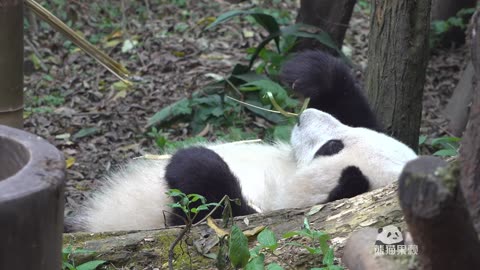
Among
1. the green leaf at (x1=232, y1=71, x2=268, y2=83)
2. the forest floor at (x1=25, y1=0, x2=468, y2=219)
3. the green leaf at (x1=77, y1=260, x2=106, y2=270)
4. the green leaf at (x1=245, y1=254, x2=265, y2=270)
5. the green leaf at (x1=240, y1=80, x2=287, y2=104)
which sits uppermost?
the green leaf at (x1=245, y1=254, x2=265, y2=270)

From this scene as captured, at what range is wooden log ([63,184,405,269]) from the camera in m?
2.65

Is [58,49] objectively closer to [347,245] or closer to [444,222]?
[347,245]

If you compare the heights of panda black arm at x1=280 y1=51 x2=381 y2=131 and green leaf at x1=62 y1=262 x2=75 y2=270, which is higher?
panda black arm at x1=280 y1=51 x2=381 y2=131

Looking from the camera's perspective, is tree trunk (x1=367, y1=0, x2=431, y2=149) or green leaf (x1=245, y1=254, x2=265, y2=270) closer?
green leaf (x1=245, y1=254, x2=265, y2=270)

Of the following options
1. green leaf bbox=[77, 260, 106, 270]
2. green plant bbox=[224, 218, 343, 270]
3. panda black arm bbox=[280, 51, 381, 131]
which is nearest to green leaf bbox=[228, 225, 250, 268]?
green plant bbox=[224, 218, 343, 270]

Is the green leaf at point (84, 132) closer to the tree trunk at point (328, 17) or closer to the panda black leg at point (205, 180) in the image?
the tree trunk at point (328, 17)

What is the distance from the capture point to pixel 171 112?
217 inches

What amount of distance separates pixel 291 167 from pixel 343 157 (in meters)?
0.47

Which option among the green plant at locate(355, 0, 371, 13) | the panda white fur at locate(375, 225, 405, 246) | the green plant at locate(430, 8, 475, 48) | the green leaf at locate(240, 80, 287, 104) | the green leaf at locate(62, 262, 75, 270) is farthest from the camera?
the green plant at locate(355, 0, 371, 13)

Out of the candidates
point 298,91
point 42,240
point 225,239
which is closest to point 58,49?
point 298,91

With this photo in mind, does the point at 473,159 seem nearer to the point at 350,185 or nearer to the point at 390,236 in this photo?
the point at 390,236

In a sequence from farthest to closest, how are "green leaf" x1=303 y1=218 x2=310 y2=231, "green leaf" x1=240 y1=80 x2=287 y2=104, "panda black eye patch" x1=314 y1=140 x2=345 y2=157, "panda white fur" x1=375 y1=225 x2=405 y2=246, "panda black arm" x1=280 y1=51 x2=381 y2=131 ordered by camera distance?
1. "green leaf" x1=240 y1=80 x2=287 y2=104
2. "panda black arm" x1=280 y1=51 x2=381 y2=131
3. "panda black eye patch" x1=314 y1=140 x2=345 y2=157
4. "green leaf" x1=303 y1=218 x2=310 y2=231
5. "panda white fur" x1=375 y1=225 x2=405 y2=246

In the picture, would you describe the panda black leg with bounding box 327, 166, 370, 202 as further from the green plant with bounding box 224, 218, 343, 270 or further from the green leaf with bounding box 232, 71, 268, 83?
the green leaf with bounding box 232, 71, 268, 83

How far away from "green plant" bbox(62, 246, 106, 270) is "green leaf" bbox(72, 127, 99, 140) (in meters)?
2.96
